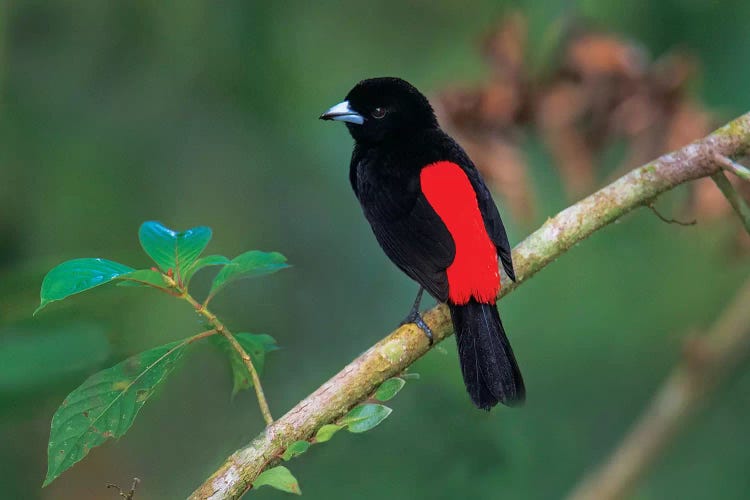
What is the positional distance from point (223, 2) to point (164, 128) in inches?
32.5

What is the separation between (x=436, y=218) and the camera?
2738 millimetres

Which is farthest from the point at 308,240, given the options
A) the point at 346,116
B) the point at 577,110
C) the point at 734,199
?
the point at 734,199

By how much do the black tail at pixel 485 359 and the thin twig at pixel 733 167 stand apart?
76 cm

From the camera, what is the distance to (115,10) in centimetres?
459

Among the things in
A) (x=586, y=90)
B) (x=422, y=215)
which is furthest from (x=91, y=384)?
(x=586, y=90)

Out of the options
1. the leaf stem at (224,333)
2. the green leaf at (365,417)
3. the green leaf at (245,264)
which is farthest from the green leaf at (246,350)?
the green leaf at (365,417)

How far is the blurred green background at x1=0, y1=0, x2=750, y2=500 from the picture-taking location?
4.17 metres

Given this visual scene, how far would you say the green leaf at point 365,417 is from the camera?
1641mm

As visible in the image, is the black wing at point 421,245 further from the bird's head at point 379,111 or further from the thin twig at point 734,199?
the thin twig at point 734,199

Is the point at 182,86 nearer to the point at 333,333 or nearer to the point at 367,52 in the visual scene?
the point at 367,52

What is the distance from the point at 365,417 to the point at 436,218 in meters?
1.16

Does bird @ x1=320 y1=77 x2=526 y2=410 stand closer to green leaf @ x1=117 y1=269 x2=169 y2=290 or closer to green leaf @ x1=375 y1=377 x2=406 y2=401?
green leaf @ x1=375 y1=377 x2=406 y2=401

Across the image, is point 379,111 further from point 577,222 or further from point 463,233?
point 577,222

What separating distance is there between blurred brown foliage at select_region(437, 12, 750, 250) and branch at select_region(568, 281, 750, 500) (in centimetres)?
55
